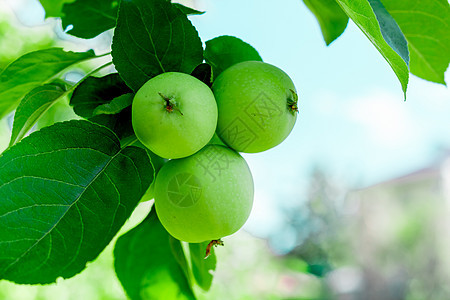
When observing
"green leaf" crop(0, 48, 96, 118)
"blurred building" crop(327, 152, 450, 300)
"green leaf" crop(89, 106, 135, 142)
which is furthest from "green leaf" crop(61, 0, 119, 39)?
"blurred building" crop(327, 152, 450, 300)

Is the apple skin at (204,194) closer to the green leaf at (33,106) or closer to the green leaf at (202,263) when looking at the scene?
the green leaf at (202,263)

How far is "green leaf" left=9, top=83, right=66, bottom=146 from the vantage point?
0.63m

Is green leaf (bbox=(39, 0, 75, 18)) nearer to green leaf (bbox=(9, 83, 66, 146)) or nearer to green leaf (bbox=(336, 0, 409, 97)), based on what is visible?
green leaf (bbox=(9, 83, 66, 146))

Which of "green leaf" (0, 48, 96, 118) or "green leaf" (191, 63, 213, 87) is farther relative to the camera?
"green leaf" (0, 48, 96, 118)

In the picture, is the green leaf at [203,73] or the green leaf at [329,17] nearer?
the green leaf at [203,73]

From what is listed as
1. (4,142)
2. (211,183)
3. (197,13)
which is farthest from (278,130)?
(4,142)

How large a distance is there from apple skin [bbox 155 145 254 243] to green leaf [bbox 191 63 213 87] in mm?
86

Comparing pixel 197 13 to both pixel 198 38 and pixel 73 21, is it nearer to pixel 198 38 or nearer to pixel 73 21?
pixel 198 38

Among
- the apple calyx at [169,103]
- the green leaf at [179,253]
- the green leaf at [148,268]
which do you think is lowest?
the green leaf at [148,268]

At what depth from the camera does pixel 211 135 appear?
520mm

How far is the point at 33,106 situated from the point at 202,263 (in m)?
0.34

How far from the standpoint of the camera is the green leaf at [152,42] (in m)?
0.53

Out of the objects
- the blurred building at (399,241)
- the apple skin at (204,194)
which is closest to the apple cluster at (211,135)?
the apple skin at (204,194)

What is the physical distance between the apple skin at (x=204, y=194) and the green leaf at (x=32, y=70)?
311 mm
